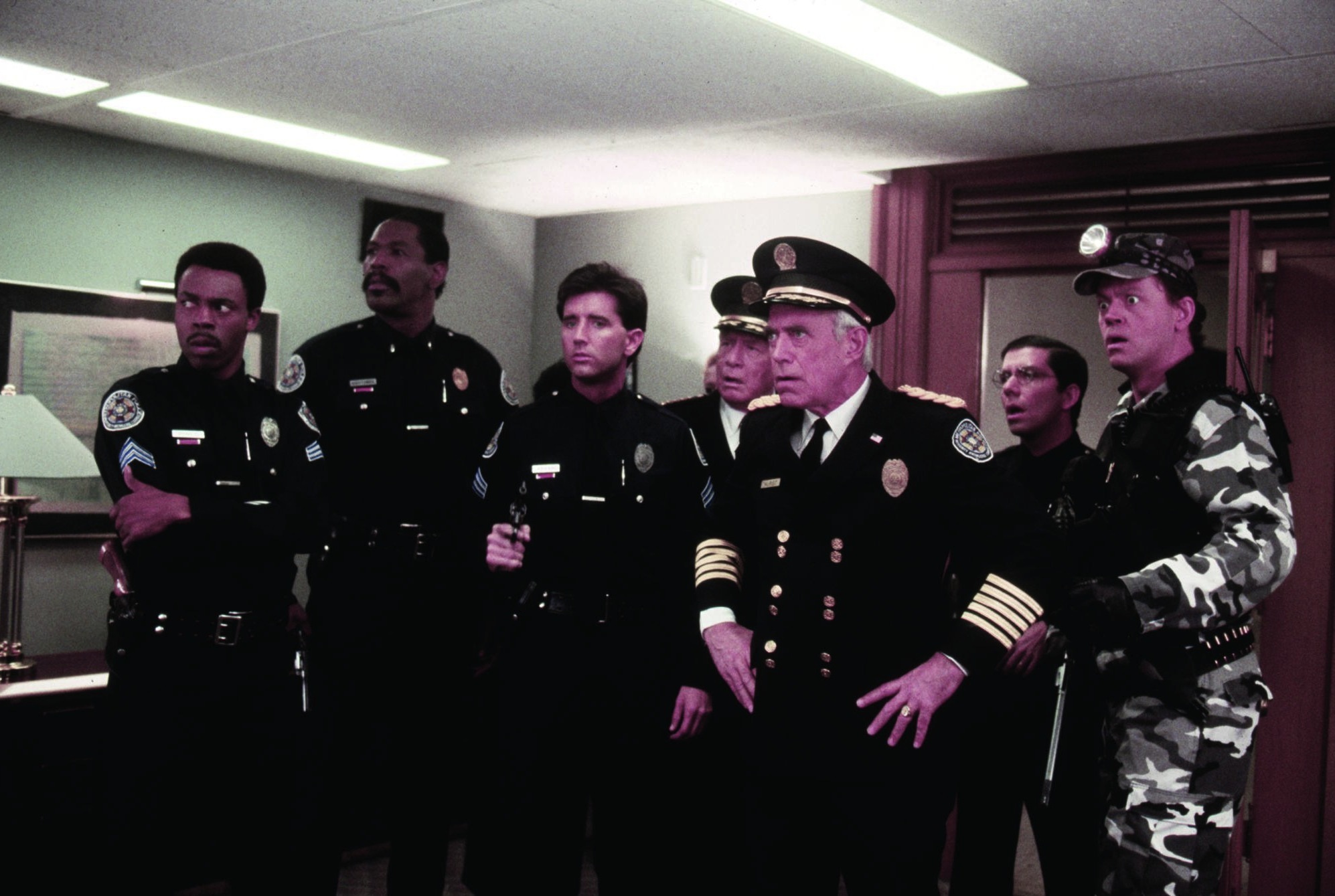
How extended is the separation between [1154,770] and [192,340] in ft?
7.83

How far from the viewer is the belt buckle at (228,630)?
9.55 feet

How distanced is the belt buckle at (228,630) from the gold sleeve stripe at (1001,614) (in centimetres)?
173

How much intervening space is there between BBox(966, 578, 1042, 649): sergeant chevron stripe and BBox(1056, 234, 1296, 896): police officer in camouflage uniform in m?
0.25

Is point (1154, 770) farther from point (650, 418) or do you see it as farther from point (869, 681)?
point (650, 418)

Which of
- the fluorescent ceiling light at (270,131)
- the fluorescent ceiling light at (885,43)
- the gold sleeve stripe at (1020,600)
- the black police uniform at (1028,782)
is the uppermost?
the fluorescent ceiling light at (270,131)

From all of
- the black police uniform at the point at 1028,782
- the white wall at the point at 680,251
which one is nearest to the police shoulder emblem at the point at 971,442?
the black police uniform at the point at 1028,782

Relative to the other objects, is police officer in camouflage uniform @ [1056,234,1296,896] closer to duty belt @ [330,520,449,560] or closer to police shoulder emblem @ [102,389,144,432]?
duty belt @ [330,520,449,560]

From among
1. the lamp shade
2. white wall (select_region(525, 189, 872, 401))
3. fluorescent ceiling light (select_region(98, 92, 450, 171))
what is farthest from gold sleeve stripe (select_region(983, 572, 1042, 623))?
white wall (select_region(525, 189, 872, 401))

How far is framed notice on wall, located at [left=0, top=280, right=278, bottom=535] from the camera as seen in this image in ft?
15.6

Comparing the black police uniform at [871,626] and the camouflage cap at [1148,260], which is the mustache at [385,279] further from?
the camouflage cap at [1148,260]

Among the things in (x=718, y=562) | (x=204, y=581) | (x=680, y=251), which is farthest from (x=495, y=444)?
(x=680, y=251)

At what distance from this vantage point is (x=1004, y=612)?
7.17ft

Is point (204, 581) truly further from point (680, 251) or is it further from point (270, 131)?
point (680, 251)

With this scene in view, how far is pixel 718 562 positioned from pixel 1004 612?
2.02ft
